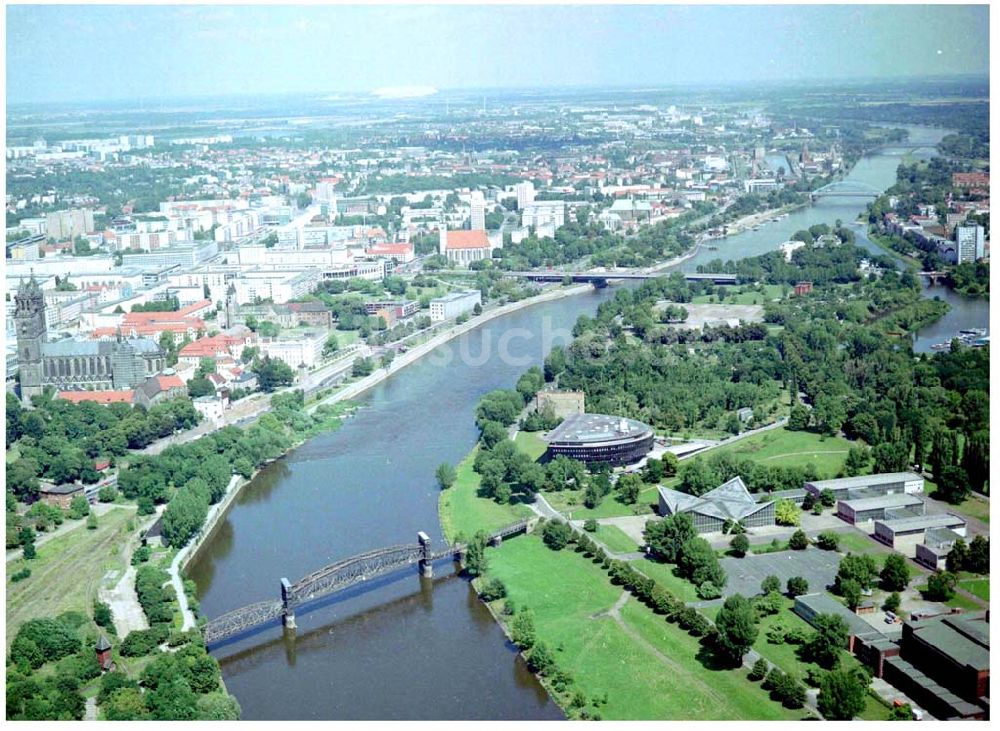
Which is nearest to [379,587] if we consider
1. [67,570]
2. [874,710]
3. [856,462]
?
[67,570]

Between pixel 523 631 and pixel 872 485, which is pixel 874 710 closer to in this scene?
pixel 523 631

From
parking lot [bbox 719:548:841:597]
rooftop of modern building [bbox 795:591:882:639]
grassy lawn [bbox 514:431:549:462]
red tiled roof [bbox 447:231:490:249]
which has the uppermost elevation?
rooftop of modern building [bbox 795:591:882:639]

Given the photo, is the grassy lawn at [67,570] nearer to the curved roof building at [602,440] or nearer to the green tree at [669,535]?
the curved roof building at [602,440]

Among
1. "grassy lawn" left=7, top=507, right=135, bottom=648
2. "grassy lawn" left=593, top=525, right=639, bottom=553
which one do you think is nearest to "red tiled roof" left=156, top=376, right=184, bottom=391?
"grassy lawn" left=7, top=507, right=135, bottom=648

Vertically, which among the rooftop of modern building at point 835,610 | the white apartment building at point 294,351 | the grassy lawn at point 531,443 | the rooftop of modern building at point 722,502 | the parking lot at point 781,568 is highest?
the rooftop of modern building at point 835,610

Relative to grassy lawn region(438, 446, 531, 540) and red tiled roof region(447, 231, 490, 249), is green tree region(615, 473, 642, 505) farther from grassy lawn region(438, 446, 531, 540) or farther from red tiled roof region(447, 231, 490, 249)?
red tiled roof region(447, 231, 490, 249)

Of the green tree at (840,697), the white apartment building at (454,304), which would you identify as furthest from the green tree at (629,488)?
the white apartment building at (454,304)
